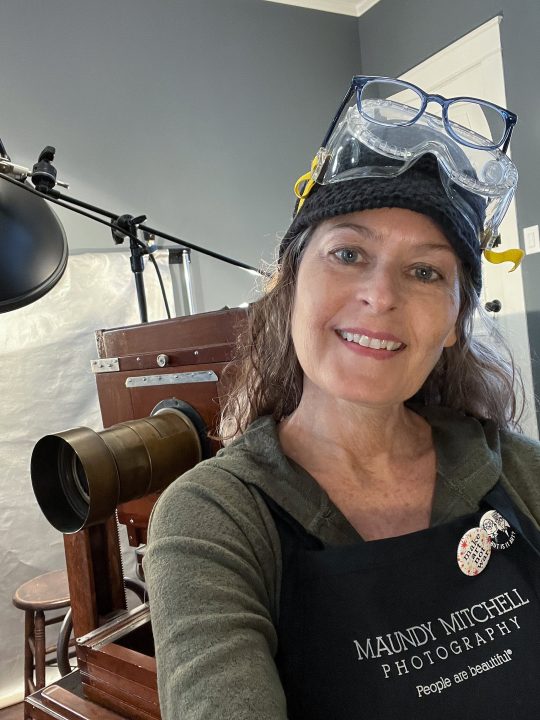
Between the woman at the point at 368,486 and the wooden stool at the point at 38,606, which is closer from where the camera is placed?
the woman at the point at 368,486

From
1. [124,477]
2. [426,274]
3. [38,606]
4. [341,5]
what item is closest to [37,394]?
[38,606]

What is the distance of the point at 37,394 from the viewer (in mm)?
2143

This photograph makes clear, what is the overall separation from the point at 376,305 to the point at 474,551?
30 centimetres

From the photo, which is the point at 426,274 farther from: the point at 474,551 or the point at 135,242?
the point at 135,242

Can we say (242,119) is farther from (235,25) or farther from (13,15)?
(13,15)

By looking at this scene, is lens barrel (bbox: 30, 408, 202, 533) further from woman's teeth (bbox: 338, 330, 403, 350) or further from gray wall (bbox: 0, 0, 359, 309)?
gray wall (bbox: 0, 0, 359, 309)

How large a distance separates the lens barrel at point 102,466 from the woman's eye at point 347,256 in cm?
35

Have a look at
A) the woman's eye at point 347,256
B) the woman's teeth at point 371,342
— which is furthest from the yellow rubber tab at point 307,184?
the woman's teeth at point 371,342

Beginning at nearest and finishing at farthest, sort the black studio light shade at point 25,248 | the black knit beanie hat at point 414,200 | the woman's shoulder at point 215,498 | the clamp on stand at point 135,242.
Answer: the woman's shoulder at point 215,498 → the black knit beanie hat at point 414,200 → the black studio light shade at point 25,248 → the clamp on stand at point 135,242

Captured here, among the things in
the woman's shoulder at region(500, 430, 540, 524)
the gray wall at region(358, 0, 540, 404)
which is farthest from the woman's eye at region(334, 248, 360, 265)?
the gray wall at region(358, 0, 540, 404)

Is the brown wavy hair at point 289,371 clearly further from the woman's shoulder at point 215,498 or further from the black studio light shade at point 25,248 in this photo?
the black studio light shade at point 25,248

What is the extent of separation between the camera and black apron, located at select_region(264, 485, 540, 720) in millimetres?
601

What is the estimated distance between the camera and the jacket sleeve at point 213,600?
53 cm

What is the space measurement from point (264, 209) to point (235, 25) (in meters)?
0.78
